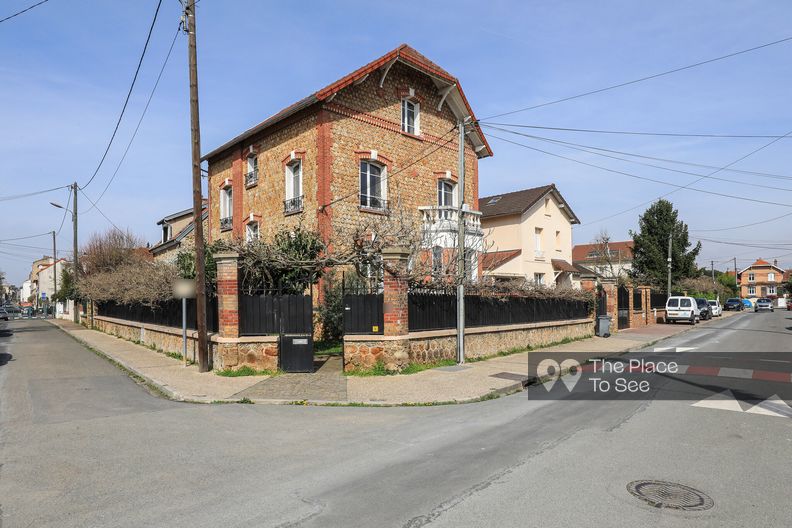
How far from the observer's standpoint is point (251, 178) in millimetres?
23109

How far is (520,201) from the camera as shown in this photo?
35188 mm

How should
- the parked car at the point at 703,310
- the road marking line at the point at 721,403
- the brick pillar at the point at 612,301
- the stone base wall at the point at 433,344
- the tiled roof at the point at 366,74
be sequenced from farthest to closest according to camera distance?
1. the parked car at the point at 703,310
2. the brick pillar at the point at 612,301
3. the tiled roof at the point at 366,74
4. the stone base wall at the point at 433,344
5. the road marking line at the point at 721,403

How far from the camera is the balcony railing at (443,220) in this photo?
21.0m

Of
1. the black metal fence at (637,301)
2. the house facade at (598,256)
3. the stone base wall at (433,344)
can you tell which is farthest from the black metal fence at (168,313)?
the house facade at (598,256)

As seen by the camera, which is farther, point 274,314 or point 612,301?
point 612,301

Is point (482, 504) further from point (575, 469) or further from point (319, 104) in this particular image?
point (319, 104)

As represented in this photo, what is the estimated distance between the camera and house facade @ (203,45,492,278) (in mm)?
19062

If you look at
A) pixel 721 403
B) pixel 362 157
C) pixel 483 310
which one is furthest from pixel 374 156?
pixel 721 403

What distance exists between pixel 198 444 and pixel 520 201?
30873mm

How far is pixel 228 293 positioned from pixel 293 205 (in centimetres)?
824

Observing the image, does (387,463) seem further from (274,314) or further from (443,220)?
(443,220)

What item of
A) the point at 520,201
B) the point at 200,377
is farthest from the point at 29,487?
the point at 520,201

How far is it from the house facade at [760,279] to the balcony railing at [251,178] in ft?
373

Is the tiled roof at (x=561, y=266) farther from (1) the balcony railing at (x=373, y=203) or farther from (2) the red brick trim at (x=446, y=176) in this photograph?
(1) the balcony railing at (x=373, y=203)
